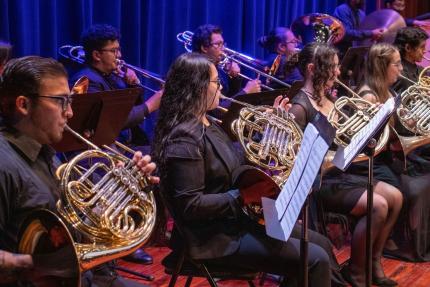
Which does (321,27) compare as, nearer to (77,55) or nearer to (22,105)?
(77,55)

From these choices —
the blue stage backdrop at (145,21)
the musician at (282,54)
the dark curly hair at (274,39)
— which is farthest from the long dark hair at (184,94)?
the dark curly hair at (274,39)

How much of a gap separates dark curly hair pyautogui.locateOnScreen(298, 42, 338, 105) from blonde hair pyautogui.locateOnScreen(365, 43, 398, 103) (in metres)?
0.43

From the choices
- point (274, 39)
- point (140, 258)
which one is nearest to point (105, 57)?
point (140, 258)

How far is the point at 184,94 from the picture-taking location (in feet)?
8.70

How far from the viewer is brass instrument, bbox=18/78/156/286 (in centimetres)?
162

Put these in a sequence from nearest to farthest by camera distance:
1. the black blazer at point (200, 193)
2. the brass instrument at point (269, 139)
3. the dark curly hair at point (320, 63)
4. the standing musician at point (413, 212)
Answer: the black blazer at point (200, 193) → the brass instrument at point (269, 139) → the dark curly hair at point (320, 63) → the standing musician at point (413, 212)

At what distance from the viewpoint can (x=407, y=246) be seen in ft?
13.3

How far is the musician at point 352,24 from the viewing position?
633 centimetres

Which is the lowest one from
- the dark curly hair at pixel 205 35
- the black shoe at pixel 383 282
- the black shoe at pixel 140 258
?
the black shoe at pixel 140 258

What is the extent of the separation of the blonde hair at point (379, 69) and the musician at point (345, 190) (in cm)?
37

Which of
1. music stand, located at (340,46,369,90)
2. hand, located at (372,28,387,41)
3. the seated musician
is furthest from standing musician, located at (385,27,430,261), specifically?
hand, located at (372,28,387,41)

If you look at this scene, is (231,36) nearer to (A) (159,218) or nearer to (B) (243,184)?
(A) (159,218)

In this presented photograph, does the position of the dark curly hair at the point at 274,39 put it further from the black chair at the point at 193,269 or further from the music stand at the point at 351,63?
the black chair at the point at 193,269

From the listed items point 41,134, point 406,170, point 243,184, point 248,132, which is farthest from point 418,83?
point 41,134
